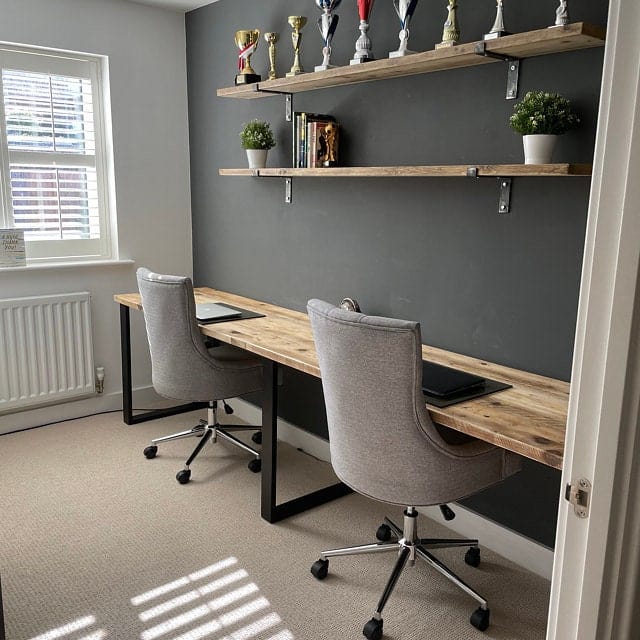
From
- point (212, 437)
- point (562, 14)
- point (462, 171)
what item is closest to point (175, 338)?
point (212, 437)

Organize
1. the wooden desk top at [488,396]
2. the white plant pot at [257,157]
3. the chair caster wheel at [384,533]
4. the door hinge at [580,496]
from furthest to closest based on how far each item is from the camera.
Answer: the white plant pot at [257,157]
the chair caster wheel at [384,533]
the wooden desk top at [488,396]
the door hinge at [580,496]

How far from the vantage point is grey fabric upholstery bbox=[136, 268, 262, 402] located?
9.52 ft

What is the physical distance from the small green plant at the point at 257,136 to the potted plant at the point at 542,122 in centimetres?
154

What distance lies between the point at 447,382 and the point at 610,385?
3.99 ft

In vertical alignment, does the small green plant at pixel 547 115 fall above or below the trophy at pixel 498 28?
below

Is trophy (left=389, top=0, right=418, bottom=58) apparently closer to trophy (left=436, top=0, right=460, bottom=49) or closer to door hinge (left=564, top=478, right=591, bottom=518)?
trophy (left=436, top=0, right=460, bottom=49)

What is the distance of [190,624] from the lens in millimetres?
2168

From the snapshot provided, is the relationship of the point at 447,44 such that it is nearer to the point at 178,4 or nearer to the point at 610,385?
the point at 610,385

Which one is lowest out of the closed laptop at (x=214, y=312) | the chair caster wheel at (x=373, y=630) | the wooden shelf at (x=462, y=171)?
the chair caster wheel at (x=373, y=630)

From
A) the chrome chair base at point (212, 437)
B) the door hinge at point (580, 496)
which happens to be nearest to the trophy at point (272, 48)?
the chrome chair base at point (212, 437)

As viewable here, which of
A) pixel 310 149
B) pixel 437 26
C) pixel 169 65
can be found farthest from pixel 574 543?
pixel 169 65

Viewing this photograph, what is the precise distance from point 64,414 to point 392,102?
2.60 metres

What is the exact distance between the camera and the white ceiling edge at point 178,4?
12.4ft

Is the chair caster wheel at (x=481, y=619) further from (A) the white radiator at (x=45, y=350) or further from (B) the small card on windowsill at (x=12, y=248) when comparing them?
(B) the small card on windowsill at (x=12, y=248)
